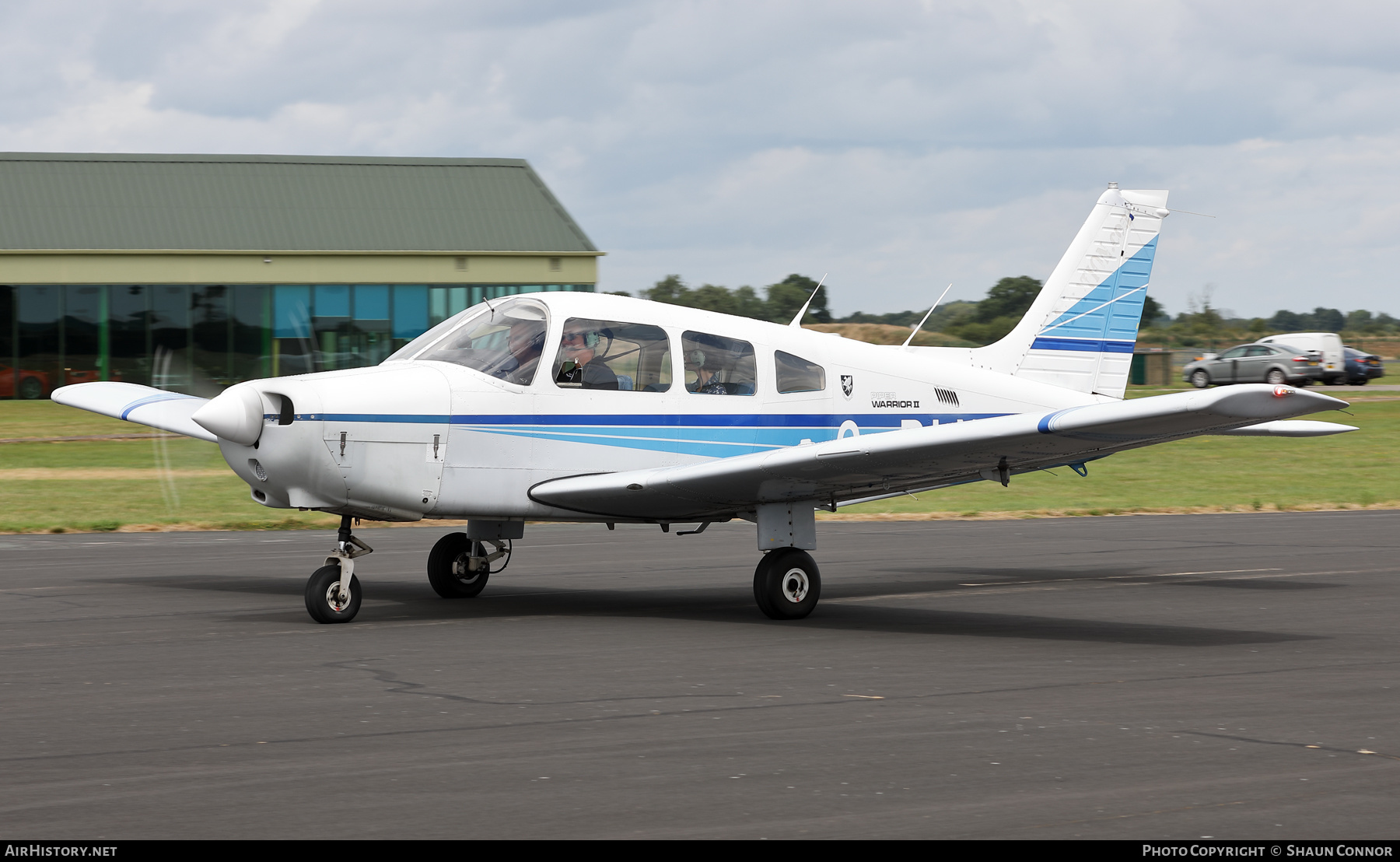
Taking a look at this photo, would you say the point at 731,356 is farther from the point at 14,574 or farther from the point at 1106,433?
the point at 14,574

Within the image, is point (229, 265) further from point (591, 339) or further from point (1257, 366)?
point (1257, 366)

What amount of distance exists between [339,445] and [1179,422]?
5.68 metres

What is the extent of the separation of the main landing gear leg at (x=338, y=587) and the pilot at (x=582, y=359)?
2.00 m

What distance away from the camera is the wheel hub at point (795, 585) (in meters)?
11.5

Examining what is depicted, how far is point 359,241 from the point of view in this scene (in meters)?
47.3

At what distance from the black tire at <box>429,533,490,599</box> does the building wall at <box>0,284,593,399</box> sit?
3316cm

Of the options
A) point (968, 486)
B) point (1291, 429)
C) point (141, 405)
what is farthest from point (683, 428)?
point (968, 486)

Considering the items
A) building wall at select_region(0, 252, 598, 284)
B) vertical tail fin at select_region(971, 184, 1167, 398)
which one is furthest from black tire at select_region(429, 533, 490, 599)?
building wall at select_region(0, 252, 598, 284)

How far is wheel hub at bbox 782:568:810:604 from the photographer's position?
1152 centimetres

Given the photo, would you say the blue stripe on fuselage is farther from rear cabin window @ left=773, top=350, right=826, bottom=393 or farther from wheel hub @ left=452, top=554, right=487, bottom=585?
wheel hub @ left=452, top=554, right=487, bottom=585

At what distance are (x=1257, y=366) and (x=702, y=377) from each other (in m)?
51.6

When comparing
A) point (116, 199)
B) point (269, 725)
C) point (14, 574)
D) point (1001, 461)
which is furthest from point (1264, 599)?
point (116, 199)

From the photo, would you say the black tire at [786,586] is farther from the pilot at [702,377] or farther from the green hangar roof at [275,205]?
the green hangar roof at [275,205]

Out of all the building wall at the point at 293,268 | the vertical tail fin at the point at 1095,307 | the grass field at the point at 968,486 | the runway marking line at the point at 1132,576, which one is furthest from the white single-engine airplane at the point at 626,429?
the building wall at the point at 293,268
